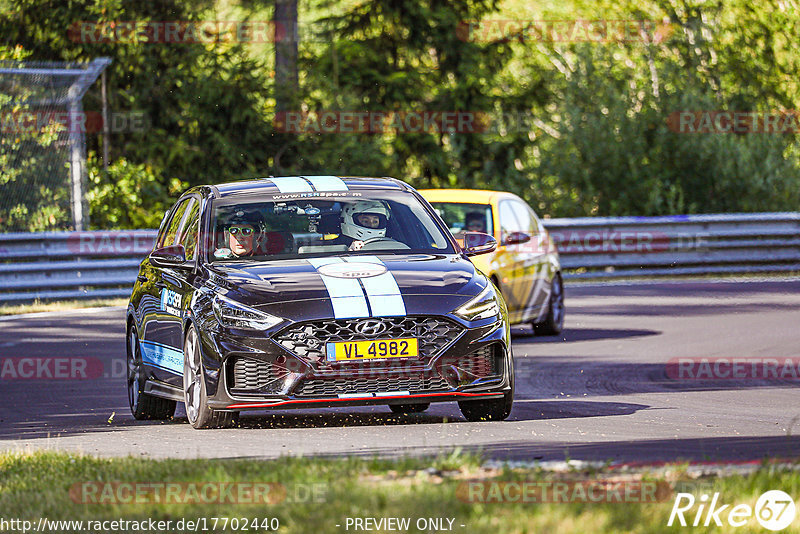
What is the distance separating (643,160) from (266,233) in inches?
853

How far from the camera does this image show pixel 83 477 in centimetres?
724

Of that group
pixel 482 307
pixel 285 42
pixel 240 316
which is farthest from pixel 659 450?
pixel 285 42

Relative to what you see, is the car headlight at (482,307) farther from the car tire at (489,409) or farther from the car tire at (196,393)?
the car tire at (196,393)

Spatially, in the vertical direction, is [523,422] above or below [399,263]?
below

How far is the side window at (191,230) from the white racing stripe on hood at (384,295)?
4.94 ft

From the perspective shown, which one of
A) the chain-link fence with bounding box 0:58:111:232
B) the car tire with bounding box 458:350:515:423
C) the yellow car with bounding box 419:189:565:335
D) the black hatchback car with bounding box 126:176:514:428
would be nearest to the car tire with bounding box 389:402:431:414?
the black hatchback car with bounding box 126:176:514:428

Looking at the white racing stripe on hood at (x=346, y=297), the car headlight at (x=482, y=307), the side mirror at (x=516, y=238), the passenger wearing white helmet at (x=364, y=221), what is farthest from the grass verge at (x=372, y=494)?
the side mirror at (x=516, y=238)

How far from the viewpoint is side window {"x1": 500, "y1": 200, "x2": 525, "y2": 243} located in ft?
54.6

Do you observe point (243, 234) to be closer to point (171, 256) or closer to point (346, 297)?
point (171, 256)

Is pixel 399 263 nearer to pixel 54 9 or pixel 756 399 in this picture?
pixel 756 399

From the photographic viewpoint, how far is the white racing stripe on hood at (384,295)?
9.23 meters

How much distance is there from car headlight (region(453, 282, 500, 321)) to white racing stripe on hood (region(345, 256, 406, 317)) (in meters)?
0.36

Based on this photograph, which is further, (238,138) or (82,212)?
(238,138)

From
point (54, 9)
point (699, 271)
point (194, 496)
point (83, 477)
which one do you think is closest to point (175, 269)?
point (83, 477)
